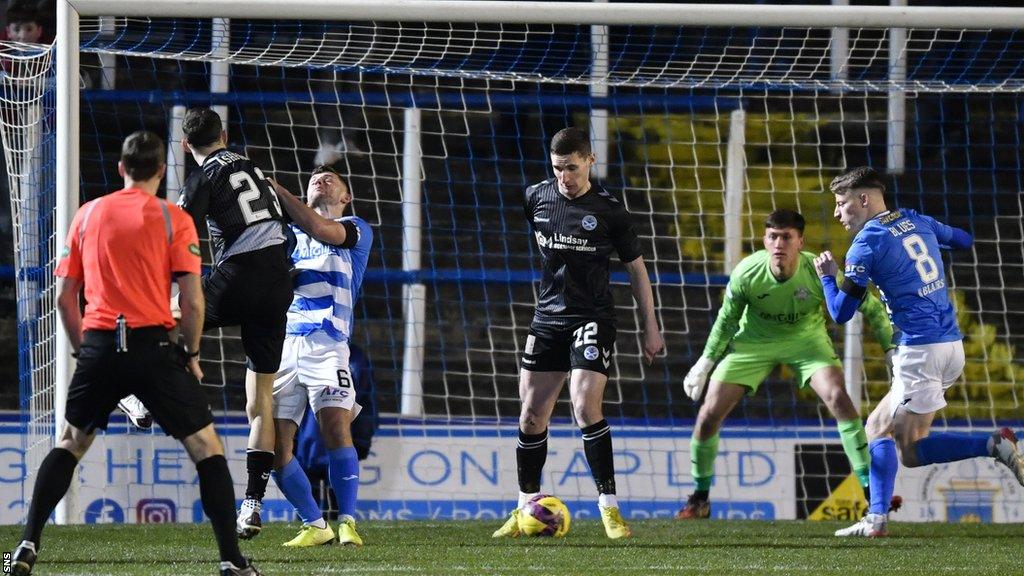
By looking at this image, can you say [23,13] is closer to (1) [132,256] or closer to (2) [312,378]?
(2) [312,378]

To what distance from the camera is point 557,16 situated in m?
7.67

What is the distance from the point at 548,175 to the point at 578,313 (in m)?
4.60

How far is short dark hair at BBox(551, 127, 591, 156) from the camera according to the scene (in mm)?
6492

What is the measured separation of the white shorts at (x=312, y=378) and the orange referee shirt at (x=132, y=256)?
5.36 ft

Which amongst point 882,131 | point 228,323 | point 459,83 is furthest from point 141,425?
point 882,131

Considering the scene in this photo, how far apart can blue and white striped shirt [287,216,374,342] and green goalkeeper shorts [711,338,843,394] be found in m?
2.36

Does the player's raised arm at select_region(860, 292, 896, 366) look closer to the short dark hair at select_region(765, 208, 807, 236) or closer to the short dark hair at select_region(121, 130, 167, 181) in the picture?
the short dark hair at select_region(765, 208, 807, 236)

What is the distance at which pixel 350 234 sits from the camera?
6.43 meters

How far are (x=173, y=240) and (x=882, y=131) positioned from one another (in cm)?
798

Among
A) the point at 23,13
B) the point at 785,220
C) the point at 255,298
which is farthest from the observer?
the point at 23,13

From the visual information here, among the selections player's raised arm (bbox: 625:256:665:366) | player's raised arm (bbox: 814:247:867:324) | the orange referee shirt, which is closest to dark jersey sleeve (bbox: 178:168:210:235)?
the orange referee shirt

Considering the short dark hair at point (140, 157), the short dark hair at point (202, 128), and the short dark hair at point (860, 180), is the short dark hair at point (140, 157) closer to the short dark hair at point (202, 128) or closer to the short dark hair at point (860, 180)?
the short dark hair at point (202, 128)

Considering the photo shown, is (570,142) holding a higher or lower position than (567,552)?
higher

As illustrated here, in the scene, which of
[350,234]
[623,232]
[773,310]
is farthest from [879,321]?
[350,234]
